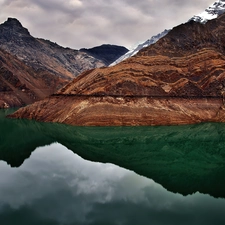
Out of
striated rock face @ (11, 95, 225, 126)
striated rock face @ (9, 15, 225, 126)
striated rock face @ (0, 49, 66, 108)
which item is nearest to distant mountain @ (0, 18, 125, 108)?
striated rock face @ (0, 49, 66, 108)

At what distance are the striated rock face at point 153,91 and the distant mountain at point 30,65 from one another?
39078 mm

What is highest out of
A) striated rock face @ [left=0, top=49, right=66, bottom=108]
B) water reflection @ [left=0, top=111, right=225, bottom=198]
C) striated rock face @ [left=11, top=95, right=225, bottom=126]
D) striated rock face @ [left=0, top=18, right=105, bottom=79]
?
striated rock face @ [left=0, top=18, right=105, bottom=79]

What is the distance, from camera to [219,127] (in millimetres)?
30594

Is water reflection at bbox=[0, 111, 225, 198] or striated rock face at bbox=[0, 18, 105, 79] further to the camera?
striated rock face at bbox=[0, 18, 105, 79]

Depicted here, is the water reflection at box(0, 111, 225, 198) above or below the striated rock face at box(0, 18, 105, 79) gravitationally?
below

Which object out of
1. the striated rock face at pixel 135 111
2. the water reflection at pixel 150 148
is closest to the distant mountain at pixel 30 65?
the striated rock face at pixel 135 111

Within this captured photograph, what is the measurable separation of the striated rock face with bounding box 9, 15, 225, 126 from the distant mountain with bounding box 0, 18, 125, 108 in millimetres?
39078

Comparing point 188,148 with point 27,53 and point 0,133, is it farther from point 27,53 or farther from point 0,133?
point 27,53

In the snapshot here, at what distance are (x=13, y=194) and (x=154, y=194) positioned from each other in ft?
17.0

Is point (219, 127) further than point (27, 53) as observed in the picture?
No

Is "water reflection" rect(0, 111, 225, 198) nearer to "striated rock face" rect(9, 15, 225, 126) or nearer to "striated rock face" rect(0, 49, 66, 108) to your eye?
"striated rock face" rect(9, 15, 225, 126)

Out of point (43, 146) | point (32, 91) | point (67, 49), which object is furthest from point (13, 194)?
point (67, 49)

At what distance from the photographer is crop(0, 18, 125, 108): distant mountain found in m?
79.6

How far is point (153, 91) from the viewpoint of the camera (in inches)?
1355
